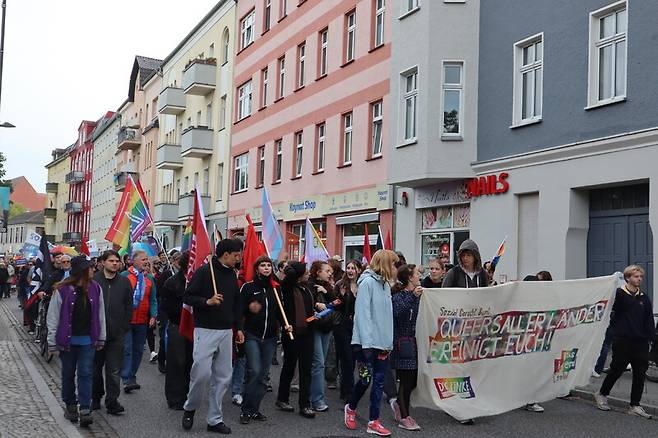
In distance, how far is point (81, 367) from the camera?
885 centimetres

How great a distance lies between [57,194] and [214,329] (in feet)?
363

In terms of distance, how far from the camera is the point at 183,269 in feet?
35.6

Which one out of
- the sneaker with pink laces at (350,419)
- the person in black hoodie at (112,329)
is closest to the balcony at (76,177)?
the person in black hoodie at (112,329)

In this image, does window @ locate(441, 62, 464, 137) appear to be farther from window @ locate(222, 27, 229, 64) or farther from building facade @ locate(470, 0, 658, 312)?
window @ locate(222, 27, 229, 64)

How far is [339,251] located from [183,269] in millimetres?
15546

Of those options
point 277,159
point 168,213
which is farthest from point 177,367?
point 168,213

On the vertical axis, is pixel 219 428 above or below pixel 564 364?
below

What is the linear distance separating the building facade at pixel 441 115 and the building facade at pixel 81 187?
238 feet

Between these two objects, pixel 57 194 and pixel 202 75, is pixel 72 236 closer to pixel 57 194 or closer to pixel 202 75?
pixel 57 194

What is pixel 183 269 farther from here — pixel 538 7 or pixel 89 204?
pixel 89 204

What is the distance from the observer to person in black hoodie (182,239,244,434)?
8.56 m

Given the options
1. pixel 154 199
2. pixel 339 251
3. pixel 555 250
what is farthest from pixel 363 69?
pixel 154 199

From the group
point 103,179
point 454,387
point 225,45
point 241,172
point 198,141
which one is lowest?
point 454,387

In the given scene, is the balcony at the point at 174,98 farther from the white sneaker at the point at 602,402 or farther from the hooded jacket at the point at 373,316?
the hooded jacket at the point at 373,316
